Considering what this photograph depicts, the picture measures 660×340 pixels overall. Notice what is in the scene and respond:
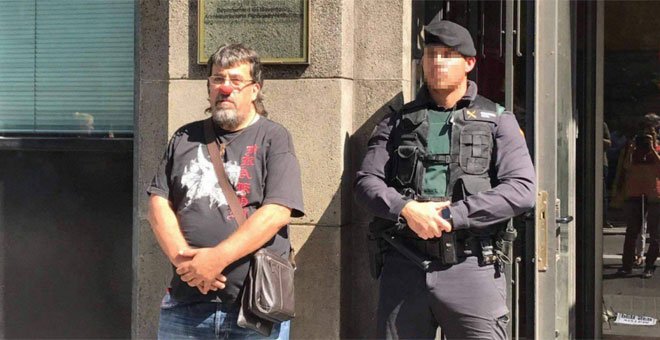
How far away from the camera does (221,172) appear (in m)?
3.86

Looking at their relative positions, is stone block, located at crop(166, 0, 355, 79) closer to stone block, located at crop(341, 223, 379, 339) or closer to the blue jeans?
stone block, located at crop(341, 223, 379, 339)

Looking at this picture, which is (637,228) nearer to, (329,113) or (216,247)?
(329,113)

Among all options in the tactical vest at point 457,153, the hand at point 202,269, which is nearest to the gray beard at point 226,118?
the hand at point 202,269

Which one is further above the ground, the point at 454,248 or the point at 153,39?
the point at 153,39

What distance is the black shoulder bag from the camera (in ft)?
12.1

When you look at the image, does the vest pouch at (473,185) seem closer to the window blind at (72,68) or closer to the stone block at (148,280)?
the stone block at (148,280)

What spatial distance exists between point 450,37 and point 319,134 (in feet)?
3.18

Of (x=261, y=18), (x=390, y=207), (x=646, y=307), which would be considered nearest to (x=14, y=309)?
(x=261, y=18)

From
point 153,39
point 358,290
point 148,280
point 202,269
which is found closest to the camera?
point 202,269

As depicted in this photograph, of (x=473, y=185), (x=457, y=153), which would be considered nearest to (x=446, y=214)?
(x=473, y=185)

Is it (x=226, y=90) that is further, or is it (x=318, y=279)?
(x=318, y=279)

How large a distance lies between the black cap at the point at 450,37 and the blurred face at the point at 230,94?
0.80 m

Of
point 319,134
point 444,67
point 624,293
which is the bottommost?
point 624,293

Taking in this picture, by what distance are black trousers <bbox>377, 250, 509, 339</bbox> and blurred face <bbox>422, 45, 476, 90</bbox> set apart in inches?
29.7
